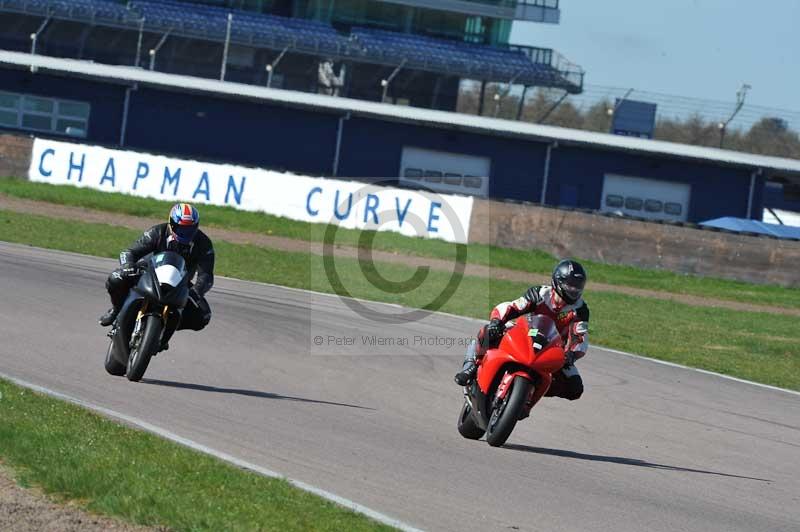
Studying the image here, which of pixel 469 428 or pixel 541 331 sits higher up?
pixel 541 331

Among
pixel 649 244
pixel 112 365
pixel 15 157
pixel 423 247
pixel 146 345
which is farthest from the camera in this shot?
pixel 15 157

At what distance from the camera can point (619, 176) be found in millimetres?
44750

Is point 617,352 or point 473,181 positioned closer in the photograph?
point 617,352

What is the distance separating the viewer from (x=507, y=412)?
A: 9555 mm

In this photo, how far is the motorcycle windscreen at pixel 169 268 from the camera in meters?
10.7

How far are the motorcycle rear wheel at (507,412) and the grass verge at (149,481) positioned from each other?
255 cm

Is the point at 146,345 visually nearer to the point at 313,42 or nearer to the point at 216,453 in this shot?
the point at 216,453

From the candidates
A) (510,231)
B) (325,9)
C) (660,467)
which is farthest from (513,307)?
(325,9)

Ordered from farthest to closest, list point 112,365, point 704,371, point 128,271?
point 704,371 < point 112,365 < point 128,271

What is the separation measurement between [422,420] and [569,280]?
201 cm

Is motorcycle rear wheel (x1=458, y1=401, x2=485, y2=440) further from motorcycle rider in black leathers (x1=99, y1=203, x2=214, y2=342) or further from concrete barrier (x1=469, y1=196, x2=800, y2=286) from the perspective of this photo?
concrete barrier (x1=469, y1=196, x2=800, y2=286)

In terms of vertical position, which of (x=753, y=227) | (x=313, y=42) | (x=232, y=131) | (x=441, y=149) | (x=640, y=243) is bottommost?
(x=640, y=243)

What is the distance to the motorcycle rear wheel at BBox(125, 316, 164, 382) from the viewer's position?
1068 centimetres

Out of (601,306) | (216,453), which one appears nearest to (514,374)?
(216,453)
